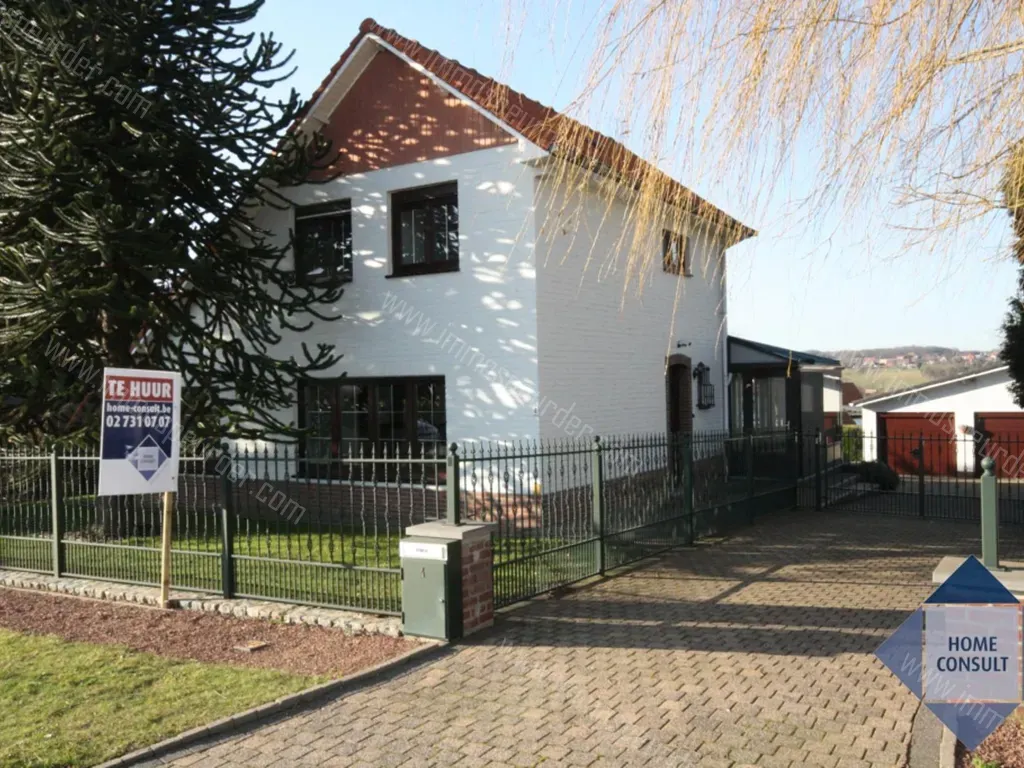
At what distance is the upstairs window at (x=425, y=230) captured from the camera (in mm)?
13242

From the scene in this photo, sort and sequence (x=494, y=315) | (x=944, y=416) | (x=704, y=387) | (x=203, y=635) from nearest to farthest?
(x=203, y=635), (x=494, y=315), (x=704, y=387), (x=944, y=416)

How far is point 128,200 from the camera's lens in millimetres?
11148

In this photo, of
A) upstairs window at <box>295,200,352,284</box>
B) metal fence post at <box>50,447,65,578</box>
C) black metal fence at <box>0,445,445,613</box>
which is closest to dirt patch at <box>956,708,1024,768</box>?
black metal fence at <box>0,445,445,613</box>

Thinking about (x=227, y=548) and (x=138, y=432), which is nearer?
(x=138, y=432)

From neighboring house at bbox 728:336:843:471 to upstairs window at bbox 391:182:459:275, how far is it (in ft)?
27.3

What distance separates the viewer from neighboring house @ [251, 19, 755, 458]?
12406 mm

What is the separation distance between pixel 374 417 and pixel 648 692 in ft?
30.1

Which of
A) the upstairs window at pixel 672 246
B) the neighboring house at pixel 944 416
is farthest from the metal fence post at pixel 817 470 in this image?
the neighboring house at pixel 944 416

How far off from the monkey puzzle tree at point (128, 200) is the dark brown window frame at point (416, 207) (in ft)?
A: 5.64

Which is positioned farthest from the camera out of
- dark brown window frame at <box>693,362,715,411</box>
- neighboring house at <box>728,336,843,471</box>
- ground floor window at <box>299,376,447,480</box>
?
neighboring house at <box>728,336,843,471</box>

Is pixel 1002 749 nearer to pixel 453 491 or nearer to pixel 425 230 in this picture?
pixel 453 491

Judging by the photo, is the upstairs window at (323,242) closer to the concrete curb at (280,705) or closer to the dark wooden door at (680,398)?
the dark wooden door at (680,398)

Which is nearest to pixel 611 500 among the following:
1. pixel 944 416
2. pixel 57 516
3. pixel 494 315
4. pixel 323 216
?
pixel 494 315

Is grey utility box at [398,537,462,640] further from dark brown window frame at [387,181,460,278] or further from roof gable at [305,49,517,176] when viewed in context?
roof gable at [305,49,517,176]
